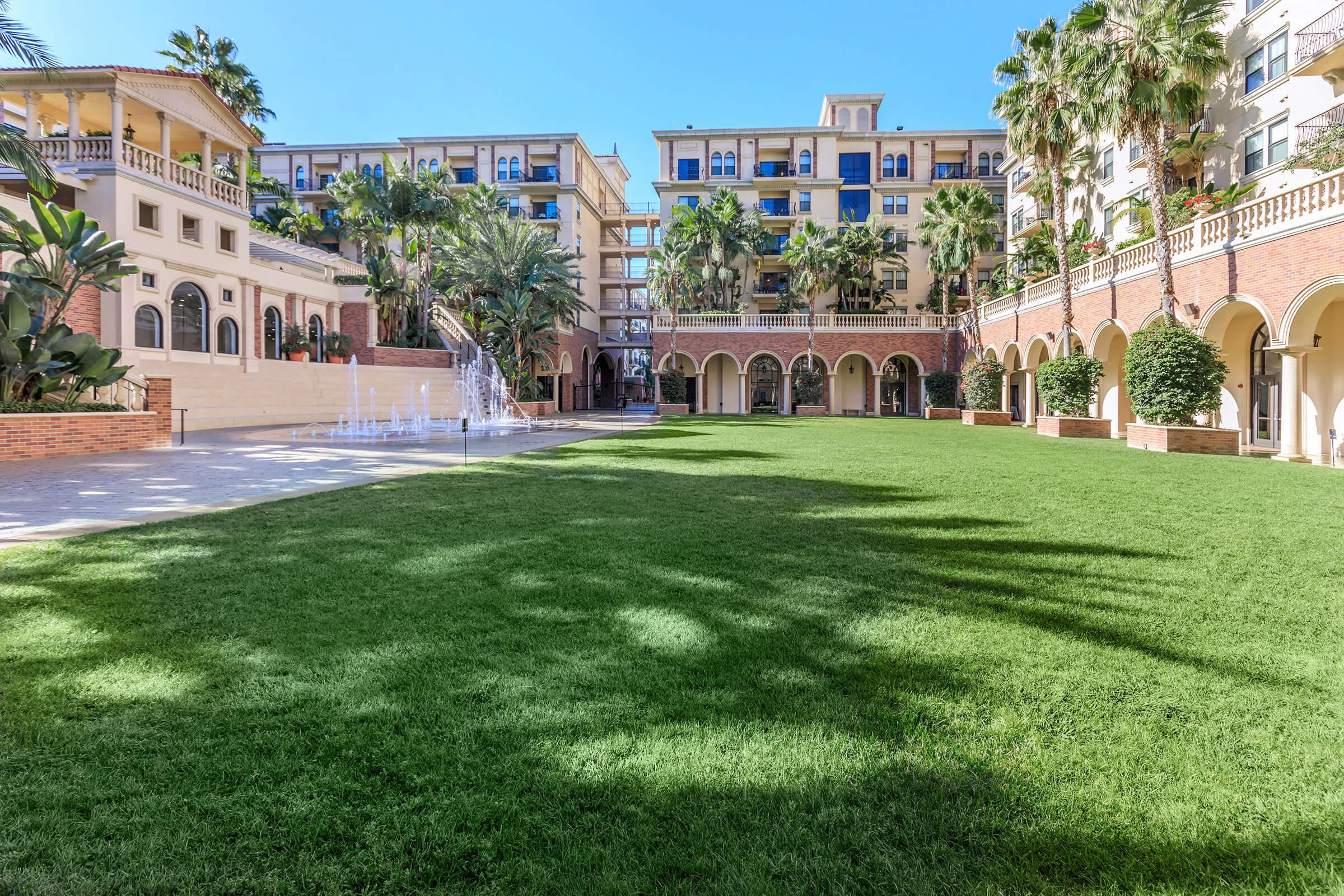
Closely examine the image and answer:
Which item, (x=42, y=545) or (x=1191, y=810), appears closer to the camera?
(x=1191, y=810)

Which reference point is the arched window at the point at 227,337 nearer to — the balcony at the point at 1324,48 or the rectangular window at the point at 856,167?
the balcony at the point at 1324,48

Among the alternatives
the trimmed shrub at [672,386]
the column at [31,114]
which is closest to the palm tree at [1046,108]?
the trimmed shrub at [672,386]

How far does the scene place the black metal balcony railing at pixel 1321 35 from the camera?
19781 millimetres

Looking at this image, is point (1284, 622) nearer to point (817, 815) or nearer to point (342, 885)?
point (817, 815)

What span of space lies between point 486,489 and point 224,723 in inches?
261

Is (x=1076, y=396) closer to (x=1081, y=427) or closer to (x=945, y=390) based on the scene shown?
(x=1081, y=427)

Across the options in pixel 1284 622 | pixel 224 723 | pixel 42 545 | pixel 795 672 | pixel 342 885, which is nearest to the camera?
pixel 342 885

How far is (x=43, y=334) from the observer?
1393cm

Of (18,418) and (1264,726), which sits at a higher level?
(18,418)

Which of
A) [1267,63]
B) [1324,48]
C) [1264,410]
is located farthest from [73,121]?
[1267,63]

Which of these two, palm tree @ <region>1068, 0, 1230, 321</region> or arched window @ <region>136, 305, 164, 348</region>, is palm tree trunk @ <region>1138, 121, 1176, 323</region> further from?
arched window @ <region>136, 305, 164, 348</region>

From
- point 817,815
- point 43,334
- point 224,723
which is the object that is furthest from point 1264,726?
point 43,334

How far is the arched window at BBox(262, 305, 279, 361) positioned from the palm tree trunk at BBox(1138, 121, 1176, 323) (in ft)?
104

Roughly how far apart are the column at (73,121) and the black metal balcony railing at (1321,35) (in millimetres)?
36832
